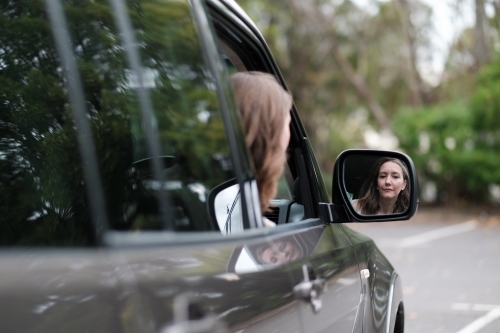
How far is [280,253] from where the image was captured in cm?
178

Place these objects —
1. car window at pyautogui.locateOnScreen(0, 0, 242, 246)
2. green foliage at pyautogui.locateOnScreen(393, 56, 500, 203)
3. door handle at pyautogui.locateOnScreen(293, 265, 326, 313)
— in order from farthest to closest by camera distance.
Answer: green foliage at pyautogui.locateOnScreen(393, 56, 500, 203)
door handle at pyautogui.locateOnScreen(293, 265, 326, 313)
car window at pyautogui.locateOnScreen(0, 0, 242, 246)

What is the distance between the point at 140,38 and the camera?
136 centimetres

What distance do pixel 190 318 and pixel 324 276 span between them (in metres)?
0.97

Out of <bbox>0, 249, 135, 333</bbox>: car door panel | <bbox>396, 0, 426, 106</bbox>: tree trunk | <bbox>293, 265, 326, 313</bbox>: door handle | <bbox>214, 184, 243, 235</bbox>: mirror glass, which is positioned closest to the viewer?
<bbox>0, 249, 135, 333</bbox>: car door panel

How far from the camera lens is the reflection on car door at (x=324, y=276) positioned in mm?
1898

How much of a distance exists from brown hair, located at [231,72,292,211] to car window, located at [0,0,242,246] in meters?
0.46

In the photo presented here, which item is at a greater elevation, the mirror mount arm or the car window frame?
the car window frame

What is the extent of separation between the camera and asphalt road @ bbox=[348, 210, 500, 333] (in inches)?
255

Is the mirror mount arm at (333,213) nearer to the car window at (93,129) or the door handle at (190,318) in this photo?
the car window at (93,129)

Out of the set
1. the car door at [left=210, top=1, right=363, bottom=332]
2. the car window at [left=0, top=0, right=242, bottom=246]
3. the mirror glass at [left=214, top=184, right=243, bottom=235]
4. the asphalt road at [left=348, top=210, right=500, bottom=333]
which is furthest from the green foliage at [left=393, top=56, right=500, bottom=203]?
the car window at [left=0, top=0, right=242, bottom=246]

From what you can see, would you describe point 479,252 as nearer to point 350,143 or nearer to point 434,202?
point 434,202

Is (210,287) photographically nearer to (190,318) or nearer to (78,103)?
(190,318)

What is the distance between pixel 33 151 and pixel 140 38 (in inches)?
13.2

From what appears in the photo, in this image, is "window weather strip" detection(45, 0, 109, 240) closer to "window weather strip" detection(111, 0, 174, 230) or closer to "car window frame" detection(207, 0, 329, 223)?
"window weather strip" detection(111, 0, 174, 230)
